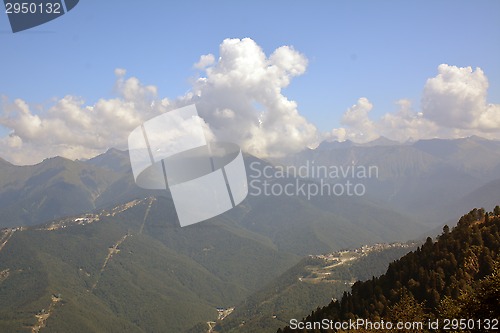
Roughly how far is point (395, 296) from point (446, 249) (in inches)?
441

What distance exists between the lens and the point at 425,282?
60.8 meters

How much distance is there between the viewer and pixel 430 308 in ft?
179

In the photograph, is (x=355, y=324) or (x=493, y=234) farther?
(x=493, y=234)

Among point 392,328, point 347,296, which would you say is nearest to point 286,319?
point 347,296

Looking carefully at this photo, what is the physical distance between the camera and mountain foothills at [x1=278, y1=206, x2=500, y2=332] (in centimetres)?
5138

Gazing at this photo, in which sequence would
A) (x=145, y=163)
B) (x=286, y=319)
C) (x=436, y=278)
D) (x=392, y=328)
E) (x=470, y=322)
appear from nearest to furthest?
(x=470, y=322) → (x=145, y=163) → (x=392, y=328) → (x=436, y=278) → (x=286, y=319)

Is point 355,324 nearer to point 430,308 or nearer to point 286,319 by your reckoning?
point 430,308

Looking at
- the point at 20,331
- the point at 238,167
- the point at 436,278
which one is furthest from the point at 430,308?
the point at 20,331

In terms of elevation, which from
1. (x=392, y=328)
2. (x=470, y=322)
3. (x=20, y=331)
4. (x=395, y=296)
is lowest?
(x=20, y=331)

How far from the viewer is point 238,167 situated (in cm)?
4178

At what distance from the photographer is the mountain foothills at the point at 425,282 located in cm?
5138

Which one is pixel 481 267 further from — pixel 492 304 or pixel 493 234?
pixel 492 304

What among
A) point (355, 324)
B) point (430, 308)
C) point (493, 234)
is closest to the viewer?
point (355, 324)

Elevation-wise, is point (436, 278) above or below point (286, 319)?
above
